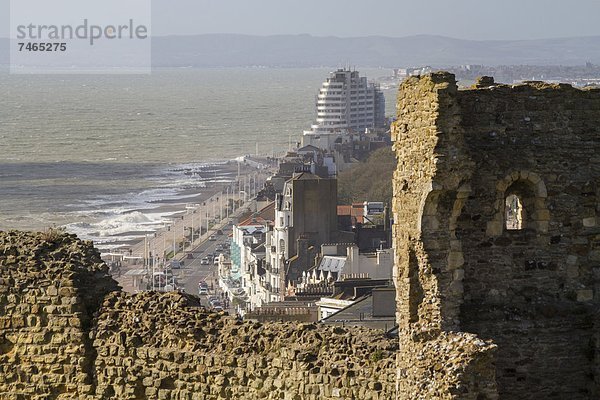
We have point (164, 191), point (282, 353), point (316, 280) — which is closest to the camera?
point (282, 353)

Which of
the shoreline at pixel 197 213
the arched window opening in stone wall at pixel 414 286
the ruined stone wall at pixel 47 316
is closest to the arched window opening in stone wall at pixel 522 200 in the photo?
the arched window opening in stone wall at pixel 414 286

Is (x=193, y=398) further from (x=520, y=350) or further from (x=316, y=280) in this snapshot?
(x=316, y=280)

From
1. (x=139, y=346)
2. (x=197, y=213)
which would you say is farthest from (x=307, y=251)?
(x=139, y=346)

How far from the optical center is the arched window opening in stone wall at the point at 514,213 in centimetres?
1812

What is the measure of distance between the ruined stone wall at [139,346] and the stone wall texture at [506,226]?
2.28ft

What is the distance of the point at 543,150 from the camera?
18094 millimetres

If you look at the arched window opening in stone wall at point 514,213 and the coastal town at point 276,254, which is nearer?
the arched window opening in stone wall at point 514,213

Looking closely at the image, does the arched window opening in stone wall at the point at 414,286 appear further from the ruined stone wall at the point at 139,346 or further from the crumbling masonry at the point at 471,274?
the ruined stone wall at the point at 139,346

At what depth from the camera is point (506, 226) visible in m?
18.2

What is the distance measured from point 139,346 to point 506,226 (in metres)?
3.66

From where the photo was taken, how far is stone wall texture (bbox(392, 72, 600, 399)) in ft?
57.9

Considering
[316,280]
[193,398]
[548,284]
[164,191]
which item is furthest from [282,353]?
[164,191]

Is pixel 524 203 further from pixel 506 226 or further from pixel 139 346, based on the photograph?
pixel 139 346

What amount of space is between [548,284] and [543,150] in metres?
1.21
